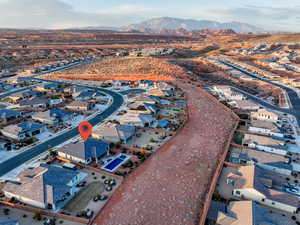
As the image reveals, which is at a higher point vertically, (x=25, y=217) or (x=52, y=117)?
(x=52, y=117)

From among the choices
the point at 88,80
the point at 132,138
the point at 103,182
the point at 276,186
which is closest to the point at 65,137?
the point at 132,138

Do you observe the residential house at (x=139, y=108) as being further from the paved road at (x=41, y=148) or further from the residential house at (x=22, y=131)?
A: the residential house at (x=22, y=131)

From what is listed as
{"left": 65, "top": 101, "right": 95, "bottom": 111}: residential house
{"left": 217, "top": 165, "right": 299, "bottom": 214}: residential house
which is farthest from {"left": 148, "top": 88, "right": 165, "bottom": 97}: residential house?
{"left": 217, "top": 165, "right": 299, "bottom": 214}: residential house

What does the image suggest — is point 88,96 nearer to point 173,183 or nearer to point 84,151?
point 84,151

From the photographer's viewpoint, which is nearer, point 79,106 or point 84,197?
point 84,197

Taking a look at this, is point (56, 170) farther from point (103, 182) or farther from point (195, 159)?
point (195, 159)

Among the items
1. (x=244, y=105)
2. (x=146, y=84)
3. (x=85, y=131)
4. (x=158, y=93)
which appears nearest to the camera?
(x=85, y=131)

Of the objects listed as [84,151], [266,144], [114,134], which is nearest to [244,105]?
[266,144]

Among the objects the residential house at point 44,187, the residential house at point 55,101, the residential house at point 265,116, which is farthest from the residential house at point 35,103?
the residential house at point 265,116
